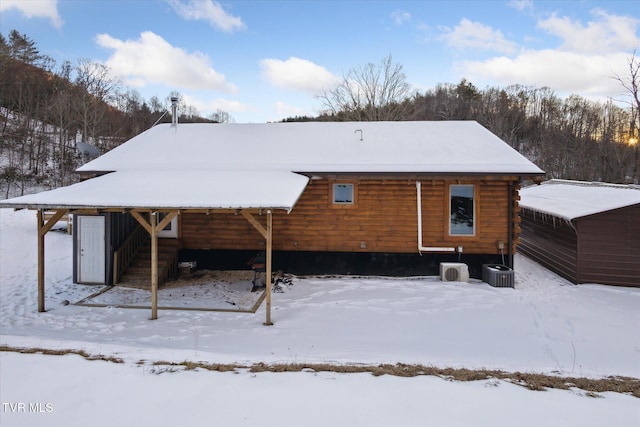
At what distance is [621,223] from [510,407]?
8.75 meters

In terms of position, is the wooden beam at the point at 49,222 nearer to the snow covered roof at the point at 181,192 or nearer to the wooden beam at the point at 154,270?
the snow covered roof at the point at 181,192

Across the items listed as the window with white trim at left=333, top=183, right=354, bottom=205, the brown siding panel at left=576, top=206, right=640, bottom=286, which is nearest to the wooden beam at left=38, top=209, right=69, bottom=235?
the window with white trim at left=333, top=183, right=354, bottom=205

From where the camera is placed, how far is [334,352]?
6172 millimetres

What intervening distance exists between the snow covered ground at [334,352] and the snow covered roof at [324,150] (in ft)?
10.7

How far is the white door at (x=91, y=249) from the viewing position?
10406 millimetres

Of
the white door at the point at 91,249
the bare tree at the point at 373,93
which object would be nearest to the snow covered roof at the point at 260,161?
the white door at the point at 91,249

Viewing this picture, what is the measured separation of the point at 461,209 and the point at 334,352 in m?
6.49

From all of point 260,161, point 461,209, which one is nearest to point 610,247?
point 461,209

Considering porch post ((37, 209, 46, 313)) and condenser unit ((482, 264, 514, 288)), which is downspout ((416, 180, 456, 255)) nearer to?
condenser unit ((482, 264, 514, 288))

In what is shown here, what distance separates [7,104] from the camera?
3656 cm

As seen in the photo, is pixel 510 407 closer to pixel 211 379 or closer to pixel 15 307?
pixel 211 379

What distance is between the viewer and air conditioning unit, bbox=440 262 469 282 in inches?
410

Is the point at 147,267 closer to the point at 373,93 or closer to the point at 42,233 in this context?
the point at 42,233

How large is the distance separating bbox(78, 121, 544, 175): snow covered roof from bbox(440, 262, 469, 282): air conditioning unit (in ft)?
8.45
